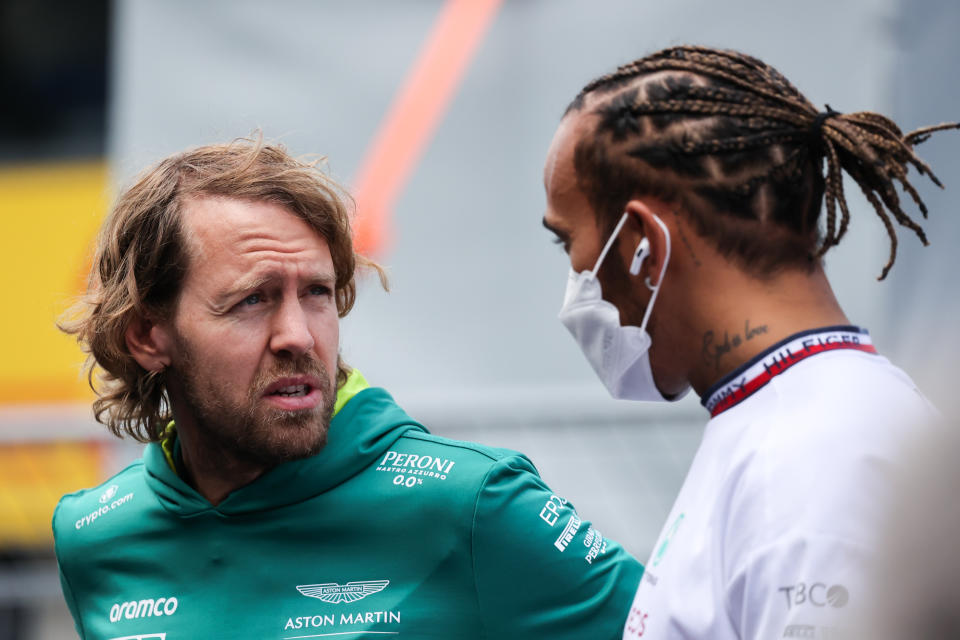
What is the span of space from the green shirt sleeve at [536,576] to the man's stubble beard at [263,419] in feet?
1.37

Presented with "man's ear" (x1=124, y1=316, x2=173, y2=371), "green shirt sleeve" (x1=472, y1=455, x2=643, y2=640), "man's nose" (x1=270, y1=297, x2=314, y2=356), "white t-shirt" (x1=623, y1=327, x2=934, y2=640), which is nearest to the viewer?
"white t-shirt" (x1=623, y1=327, x2=934, y2=640)

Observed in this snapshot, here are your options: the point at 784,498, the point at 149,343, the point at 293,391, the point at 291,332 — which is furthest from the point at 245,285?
the point at 784,498

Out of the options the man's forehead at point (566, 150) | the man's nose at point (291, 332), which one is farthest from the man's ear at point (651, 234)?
the man's nose at point (291, 332)

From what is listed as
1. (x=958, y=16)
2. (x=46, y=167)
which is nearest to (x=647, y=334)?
(x=958, y=16)

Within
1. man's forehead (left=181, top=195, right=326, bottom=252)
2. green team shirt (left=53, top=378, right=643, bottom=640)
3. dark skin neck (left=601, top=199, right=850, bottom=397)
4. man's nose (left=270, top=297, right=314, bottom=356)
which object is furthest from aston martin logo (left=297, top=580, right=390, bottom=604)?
dark skin neck (left=601, top=199, right=850, bottom=397)

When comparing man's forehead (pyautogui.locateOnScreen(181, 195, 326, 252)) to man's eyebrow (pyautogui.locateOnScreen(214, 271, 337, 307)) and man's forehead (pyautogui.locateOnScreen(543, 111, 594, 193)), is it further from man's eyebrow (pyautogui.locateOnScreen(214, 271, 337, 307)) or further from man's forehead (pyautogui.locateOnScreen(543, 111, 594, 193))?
man's forehead (pyautogui.locateOnScreen(543, 111, 594, 193))

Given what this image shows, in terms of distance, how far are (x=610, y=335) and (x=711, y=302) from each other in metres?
0.23

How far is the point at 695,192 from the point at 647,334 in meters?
0.27

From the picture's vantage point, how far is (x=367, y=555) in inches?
102

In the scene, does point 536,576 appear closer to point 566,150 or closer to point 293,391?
point 293,391

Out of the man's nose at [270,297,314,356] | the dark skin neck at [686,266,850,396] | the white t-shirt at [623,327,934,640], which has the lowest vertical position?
the man's nose at [270,297,314,356]

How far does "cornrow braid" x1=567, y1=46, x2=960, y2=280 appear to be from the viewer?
6.29ft

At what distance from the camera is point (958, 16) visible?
9.78 ft

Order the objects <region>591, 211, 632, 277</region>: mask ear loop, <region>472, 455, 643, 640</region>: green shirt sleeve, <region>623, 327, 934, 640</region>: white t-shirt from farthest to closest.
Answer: <region>472, 455, 643, 640</region>: green shirt sleeve < <region>591, 211, 632, 277</region>: mask ear loop < <region>623, 327, 934, 640</region>: white t-shirt
